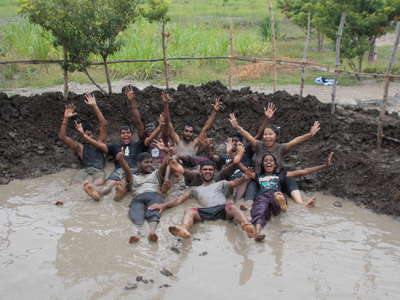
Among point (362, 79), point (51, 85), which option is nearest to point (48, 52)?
point (51, 85)

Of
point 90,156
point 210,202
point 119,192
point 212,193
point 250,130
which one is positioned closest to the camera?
point 210,202

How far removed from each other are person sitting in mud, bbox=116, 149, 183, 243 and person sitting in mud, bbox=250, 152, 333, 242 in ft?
3.93

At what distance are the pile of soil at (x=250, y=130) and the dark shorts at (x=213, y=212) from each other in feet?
6.06

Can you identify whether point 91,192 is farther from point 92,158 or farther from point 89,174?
point 92,158

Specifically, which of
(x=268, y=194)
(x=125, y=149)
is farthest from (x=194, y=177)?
(x=125, y=149)

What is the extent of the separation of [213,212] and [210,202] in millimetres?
213

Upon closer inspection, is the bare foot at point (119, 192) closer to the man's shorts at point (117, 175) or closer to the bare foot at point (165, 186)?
the man's shorts at point (117, 175)

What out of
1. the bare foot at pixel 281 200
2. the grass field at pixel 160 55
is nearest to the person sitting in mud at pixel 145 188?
the bare foot at pixel 281 200

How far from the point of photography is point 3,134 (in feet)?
28.3

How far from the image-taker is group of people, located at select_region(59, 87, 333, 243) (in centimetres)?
639

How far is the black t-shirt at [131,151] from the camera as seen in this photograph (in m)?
8.03

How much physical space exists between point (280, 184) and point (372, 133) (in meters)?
2.06

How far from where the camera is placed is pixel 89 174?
7906 mm

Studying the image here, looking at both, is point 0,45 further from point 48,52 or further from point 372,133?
point 372,133
